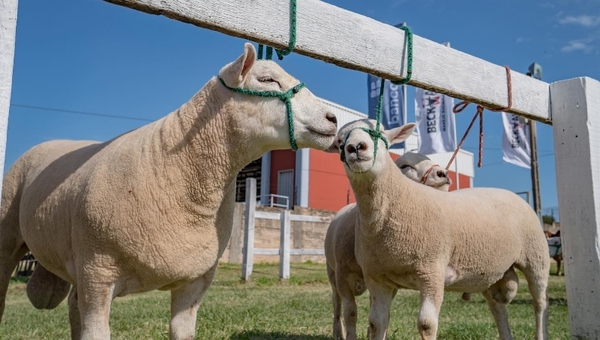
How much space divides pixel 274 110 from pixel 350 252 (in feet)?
6.88

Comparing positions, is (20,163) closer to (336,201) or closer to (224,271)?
(224,271)

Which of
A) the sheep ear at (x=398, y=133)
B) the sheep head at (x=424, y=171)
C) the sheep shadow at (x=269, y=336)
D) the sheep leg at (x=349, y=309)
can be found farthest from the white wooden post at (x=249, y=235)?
the sheep ear at (x=398, y=133)

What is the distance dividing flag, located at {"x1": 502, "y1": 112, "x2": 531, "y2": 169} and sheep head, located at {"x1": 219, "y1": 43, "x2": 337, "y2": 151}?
14.1 metres

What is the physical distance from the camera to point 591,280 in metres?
3.54

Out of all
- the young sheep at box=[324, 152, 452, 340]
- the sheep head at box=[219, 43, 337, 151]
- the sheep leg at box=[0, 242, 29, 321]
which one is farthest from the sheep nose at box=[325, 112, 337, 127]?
the sheep leg at box=[0, 242, 29, 321]

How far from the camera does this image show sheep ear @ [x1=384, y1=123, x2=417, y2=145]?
153 inches

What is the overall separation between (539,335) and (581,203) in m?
1.27

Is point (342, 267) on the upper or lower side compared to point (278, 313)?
upper

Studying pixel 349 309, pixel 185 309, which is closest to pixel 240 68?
pixel 185 309

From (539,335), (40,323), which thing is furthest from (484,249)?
(40,323)

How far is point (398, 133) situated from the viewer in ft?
13.0

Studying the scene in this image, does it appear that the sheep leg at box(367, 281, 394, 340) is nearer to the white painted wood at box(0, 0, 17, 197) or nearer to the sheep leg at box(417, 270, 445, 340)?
the sheep leg at box(417, 270, 445, 340)

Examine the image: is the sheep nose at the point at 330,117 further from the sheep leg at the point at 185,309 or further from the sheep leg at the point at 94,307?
the sheep leg at the point at 94,307

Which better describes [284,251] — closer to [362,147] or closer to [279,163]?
[362,147]
